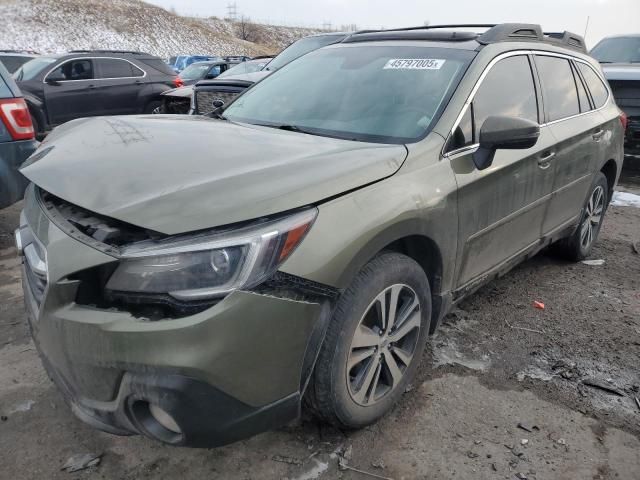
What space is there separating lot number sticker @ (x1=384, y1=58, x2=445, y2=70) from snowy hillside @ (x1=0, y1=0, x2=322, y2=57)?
137 ft

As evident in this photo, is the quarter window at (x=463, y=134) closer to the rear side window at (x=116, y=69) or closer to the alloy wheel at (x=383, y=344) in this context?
the alloy wheel at (x=383, y=344)

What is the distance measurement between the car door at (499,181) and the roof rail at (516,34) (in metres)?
0.13

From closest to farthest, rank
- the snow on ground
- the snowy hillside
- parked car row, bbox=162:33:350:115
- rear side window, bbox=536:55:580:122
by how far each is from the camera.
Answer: rear side window, bbox=536:55:580:122 < parked car row, bbox=162:33:350:115 < the snow on ground < the snowy hillside

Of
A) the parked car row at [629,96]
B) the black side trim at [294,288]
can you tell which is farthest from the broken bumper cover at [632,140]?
the black side trim at [294,288]

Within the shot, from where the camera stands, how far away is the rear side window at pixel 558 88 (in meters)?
3.48

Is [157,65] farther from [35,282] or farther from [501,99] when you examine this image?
[35,282]

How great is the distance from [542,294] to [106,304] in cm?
327

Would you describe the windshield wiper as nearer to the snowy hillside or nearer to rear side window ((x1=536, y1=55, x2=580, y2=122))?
rear side window ((x1=536, y1=55, x2=580, y2=122))

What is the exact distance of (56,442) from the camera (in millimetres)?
2305

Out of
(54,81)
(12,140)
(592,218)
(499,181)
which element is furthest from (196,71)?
(499,181)

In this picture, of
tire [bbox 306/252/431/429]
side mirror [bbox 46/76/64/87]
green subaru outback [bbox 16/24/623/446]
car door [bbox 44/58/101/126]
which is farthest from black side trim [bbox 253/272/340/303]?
side mirror [bbox 46/76/64/87]

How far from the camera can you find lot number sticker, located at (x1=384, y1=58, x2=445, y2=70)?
9.55 feet

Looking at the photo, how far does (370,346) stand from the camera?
7.43 ft

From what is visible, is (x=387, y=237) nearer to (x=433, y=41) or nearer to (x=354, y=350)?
(x=354, y=350)
